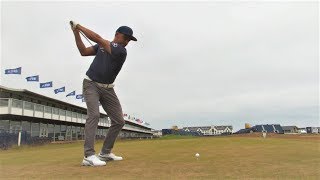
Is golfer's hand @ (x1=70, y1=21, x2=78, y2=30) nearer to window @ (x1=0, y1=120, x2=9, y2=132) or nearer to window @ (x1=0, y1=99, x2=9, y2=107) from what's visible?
window @ (x1=0, y1=99, x2=9, y2=107)

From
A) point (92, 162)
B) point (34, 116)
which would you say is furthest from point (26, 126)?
point (92, 162)

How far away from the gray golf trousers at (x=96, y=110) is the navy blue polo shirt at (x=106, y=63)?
0.16m

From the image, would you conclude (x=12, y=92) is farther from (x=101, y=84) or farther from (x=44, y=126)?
(x=101, y=84)

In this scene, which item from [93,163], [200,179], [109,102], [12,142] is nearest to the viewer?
[200,179]

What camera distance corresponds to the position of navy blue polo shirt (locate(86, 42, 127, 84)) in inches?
247

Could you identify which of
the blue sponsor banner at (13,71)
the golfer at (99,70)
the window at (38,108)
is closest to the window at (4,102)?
the window at (38,108)

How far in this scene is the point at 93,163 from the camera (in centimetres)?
573

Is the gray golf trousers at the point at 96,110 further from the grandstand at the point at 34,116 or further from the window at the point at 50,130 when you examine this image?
the window at the point at 50,130

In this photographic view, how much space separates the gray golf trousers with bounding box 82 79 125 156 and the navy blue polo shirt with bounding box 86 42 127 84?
164 millimetres

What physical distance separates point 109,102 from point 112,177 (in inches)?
103

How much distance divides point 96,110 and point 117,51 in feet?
3.82

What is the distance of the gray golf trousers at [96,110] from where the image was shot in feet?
20.3

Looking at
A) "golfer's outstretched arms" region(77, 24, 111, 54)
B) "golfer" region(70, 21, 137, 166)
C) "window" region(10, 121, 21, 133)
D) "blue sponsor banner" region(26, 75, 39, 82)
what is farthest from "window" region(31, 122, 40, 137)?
"golfer's outstretched arms" region(77, 24, 111, 54)

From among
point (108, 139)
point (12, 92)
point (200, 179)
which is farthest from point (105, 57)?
point (12, 92)
